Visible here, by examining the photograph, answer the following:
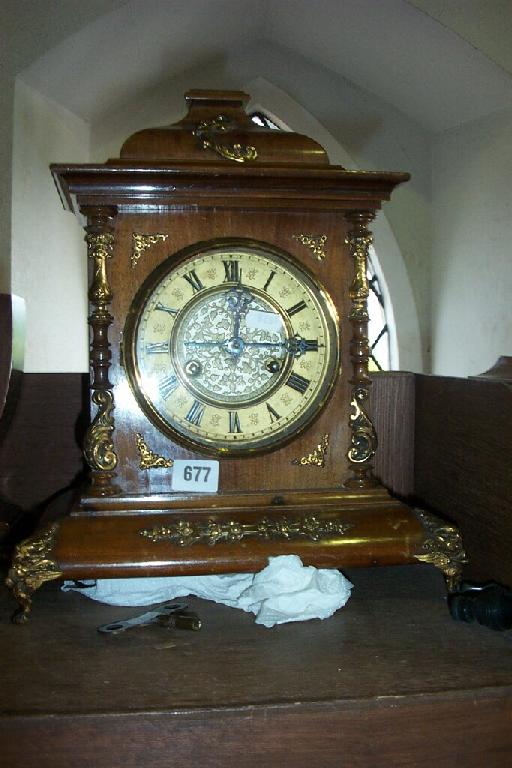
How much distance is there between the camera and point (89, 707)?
71 centimetres

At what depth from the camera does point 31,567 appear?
878 millimetres

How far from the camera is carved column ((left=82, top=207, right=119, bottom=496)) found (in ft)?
3.18

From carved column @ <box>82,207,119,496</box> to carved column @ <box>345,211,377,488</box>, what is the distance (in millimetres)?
316

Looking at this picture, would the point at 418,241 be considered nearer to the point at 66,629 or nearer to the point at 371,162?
the point at 371,162

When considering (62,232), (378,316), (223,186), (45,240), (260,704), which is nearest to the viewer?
(260,704)

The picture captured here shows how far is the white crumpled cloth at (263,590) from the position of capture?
35.8 inches

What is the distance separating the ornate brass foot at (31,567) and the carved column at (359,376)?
0.39 meters

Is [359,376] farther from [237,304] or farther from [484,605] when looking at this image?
[484,605]

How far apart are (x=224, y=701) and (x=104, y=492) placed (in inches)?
13.4

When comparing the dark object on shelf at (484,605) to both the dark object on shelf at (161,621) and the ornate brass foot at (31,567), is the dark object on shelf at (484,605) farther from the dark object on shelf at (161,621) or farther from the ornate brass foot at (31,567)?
the ornate brass foot at (31,567)

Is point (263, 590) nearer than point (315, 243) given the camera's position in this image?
Yes

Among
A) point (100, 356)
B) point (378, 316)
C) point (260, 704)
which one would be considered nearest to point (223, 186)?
point (100, 356)

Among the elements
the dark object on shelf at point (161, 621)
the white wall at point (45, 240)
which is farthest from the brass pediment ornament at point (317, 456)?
the white wall at point (45, 240)

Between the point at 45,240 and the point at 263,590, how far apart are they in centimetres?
185
